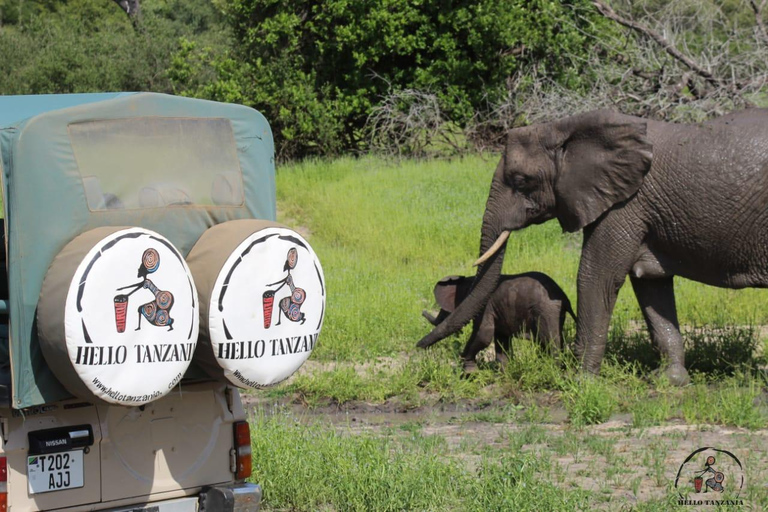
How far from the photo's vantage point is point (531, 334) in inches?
349

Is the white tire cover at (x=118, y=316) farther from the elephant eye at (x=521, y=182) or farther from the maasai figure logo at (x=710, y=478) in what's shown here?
the elephant eye at (x=521, y=182)

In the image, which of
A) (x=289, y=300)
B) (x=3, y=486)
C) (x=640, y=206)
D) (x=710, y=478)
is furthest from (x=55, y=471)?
(x=640, y=206)

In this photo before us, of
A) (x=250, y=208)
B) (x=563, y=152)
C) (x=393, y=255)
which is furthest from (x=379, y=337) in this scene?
(x=250, y=208)

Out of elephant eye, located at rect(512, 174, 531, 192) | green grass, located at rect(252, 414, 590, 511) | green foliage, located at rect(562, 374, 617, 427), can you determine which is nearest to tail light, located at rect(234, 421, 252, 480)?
green grass, located at rect(252, 414, 590, 511)

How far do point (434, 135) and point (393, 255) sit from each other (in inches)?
222

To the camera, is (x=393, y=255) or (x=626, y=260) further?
(x=393, y=255)

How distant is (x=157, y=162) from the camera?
15.8ft

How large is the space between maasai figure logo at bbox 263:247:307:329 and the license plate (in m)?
0.98

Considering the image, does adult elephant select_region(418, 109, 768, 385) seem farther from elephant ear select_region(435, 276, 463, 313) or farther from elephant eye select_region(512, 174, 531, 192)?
elephant ear select_region(435, 276, 463, 313)

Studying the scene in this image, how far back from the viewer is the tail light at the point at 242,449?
504 centimetres

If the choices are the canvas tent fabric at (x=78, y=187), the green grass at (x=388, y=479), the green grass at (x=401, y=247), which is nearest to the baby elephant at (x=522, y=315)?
the green grass at (x=401, y=247)

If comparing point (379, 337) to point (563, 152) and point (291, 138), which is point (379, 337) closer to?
point (563, 152)

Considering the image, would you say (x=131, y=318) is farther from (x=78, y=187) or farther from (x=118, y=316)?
(x=78, y=187)

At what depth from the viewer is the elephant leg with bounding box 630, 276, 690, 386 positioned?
27.8 ft
